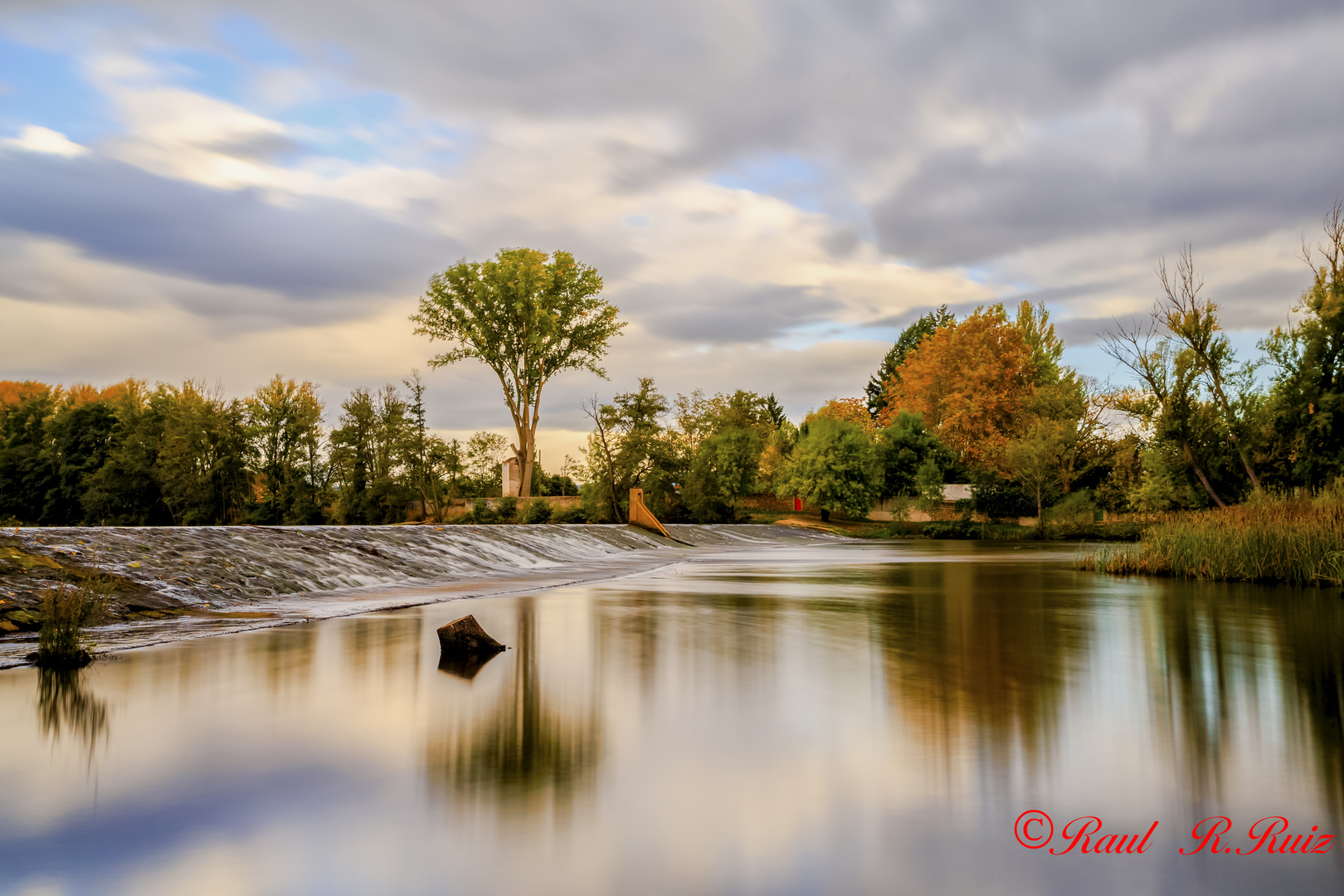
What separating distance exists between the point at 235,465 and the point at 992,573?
52999 mm

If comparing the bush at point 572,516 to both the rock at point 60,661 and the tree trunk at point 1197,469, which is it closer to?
the tree trunk at point 1197,469

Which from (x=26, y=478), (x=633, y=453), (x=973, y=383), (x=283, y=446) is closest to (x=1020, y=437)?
(x=973, y=383)

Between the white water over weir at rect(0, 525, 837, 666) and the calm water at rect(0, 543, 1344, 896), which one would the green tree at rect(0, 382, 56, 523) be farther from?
the calm water at rect(0, 543, 1344, 896)

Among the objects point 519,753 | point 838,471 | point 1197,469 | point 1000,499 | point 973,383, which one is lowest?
point 519,753

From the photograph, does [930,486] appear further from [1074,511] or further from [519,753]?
[519,753]

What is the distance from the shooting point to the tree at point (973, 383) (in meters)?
59.9

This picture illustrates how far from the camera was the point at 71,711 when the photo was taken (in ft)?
17.3

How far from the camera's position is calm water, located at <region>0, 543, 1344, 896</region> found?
3041 millimetres

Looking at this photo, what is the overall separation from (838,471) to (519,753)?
50.1 metres

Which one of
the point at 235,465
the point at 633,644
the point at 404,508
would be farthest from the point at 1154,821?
the point at 235,465

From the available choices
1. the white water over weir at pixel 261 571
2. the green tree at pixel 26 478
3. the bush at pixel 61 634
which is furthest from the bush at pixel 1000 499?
the green tree at pixel 26 478

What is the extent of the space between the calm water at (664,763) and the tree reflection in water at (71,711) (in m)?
0.03

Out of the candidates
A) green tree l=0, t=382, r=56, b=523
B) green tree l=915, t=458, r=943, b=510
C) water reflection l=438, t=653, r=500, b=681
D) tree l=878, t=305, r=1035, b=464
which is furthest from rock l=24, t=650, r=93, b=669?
green tree l=0, t=382, r=56, b=523
